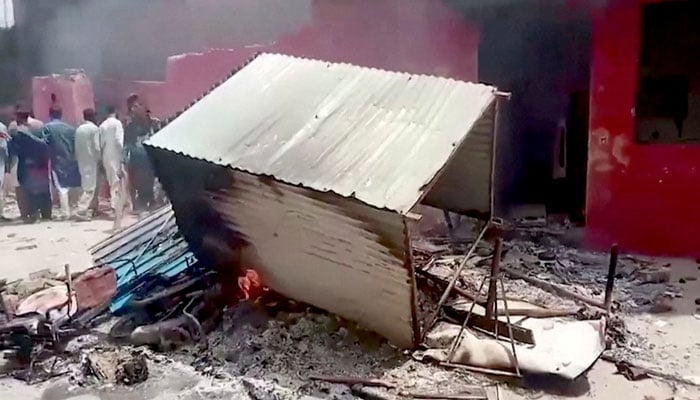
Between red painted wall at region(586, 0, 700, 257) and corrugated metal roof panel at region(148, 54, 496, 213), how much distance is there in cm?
374

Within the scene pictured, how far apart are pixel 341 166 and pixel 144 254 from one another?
280 cm

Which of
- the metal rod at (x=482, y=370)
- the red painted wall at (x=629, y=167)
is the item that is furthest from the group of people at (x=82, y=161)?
the metal rod at (x=482, y=370)

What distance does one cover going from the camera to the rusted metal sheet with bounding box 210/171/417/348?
15.9 feet

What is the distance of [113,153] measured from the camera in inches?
454

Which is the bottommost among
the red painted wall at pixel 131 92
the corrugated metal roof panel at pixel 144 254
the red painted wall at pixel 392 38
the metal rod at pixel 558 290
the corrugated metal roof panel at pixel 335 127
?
the metal rod at pixel 558 290

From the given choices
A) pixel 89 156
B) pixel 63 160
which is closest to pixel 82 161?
pixel 89 156

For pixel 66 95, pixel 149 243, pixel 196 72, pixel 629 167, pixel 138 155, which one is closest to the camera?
pixel 149 243

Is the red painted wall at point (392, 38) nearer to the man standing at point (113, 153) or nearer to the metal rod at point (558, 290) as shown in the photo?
the man standing at point (113, 153)

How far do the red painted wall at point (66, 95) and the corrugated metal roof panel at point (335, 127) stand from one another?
945 cm

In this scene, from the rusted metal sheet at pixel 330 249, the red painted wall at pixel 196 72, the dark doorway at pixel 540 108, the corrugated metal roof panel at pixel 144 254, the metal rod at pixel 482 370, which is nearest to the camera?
the rusted metal sheet at pixel 330 249

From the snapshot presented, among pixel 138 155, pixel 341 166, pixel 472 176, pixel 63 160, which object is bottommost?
pixel 63 160

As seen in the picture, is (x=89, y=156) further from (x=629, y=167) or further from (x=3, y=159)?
(x=629, y=167)

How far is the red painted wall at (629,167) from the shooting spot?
327 inches

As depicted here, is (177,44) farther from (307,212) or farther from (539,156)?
(307,212)
